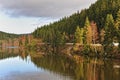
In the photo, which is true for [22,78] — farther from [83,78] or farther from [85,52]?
[85,52]

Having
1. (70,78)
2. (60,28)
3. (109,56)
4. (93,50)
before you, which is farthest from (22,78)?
(60,28)

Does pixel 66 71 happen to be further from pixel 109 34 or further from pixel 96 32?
pixel 96 32

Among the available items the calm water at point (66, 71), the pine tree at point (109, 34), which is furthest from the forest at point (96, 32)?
the calm water at point (66, 71)

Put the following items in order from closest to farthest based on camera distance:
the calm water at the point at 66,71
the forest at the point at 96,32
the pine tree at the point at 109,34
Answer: the calm water at the point at 66,71 < the pine tree at the point at 109,34 < the forest at the point at 96,32

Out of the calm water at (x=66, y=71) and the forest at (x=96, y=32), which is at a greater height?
the forest at (x=96, y=32)

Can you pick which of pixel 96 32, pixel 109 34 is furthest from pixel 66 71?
pixel 96 32

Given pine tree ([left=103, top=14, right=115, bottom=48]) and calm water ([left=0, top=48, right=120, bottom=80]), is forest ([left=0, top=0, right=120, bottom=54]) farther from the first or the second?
calm water ([left=0, top=48, right=120, bottom=80])

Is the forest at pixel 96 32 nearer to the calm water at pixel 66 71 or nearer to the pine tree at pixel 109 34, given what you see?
the pine tree at pixel 109 34

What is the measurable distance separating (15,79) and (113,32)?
48.1 meters

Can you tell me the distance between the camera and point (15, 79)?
5569cm

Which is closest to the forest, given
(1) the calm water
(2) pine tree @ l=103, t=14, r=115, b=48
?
(2) pine tree @ l=103, t=14, r=115, b=48

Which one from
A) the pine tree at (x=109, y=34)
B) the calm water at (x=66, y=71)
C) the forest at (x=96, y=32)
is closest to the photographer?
the calm water at (x=66, y=71)

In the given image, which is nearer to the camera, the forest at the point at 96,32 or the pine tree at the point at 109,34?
the pine tree at the point at 109,34

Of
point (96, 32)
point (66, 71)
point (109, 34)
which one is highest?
point (96, 32)
